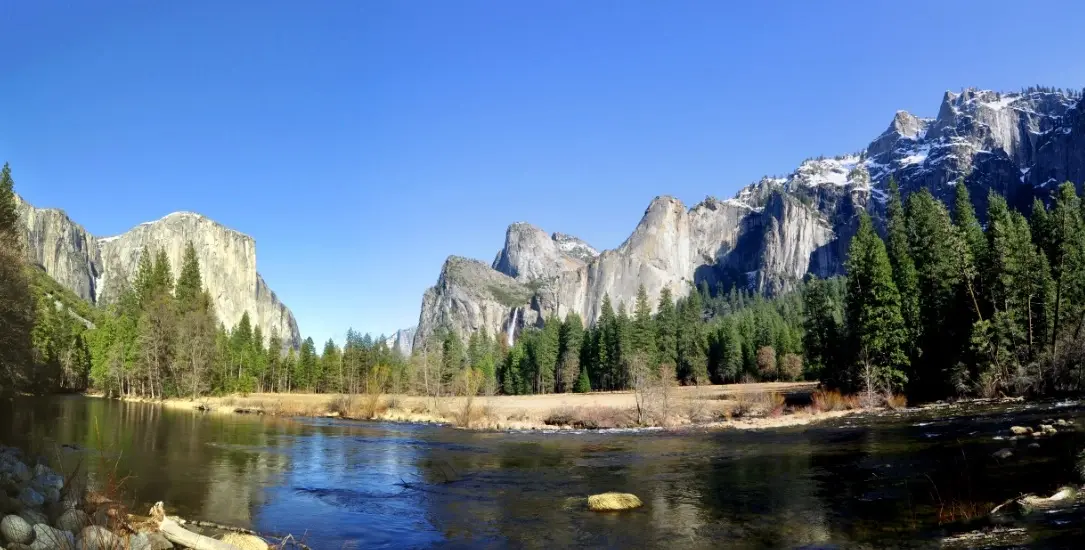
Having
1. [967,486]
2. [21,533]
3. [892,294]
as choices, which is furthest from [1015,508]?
[892,294]

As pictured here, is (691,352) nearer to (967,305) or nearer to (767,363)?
(767,363)

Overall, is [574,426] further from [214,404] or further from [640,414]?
[214,404]

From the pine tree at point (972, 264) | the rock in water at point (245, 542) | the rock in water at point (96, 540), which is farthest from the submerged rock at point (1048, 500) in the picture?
the pine tree at point (972, 264)

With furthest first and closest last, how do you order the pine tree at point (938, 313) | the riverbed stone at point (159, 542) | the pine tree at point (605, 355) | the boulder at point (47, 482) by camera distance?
1. the pine tree at point (605, 355)
2. the pine tree at point (938, 313)
3. the boulder at point (47, 482)
4. the riverbed stone at point (159, 542)

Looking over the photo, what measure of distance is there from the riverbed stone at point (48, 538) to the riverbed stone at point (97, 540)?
0.42ft

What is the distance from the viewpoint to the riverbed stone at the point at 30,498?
33.5ft

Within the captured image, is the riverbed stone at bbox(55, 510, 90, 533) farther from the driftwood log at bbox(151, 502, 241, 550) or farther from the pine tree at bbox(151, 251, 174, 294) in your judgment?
the pine tree at bbox(151, 251, 174, 294)

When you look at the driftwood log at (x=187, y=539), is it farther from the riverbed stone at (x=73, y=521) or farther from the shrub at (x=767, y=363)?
the shrub at (x=767, y=363)

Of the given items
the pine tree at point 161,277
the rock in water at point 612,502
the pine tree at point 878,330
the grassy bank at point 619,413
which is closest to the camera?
the rock in water at point 612,502

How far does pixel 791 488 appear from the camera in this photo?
1955 centimetres

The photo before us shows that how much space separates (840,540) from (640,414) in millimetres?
32601

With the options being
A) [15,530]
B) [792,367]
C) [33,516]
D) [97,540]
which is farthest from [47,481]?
[792,367]

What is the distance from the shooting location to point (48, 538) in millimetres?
8281

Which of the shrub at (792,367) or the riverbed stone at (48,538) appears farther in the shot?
the shrub at (792,367)
